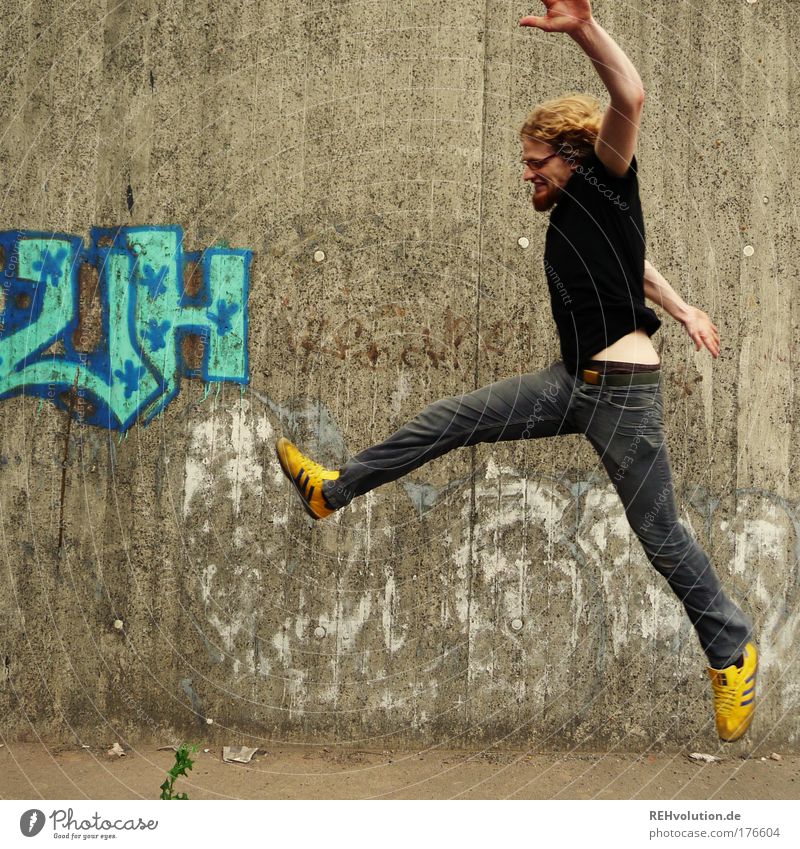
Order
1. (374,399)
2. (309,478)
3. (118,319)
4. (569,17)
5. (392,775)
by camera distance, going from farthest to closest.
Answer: (118,319) < (374,399) < (392,775) < (309,478) < (569,17)

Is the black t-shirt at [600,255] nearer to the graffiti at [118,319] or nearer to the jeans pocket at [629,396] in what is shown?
the jeans pocket at [629,396]

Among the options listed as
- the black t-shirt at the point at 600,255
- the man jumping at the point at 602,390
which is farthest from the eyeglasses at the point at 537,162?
the black t-shirt at the point at 600,255

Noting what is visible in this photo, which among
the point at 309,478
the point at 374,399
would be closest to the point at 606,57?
the point at 309,478

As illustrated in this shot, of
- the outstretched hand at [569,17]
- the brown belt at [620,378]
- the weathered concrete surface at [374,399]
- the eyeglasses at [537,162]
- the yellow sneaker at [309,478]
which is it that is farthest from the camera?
the weathered concrete surface at [374,399]

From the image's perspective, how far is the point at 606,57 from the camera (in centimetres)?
349

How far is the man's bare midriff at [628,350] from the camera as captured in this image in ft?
13.2

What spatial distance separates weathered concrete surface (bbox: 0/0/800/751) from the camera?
6051 millimetres

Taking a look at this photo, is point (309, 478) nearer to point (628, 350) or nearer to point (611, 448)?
point (611, 448)

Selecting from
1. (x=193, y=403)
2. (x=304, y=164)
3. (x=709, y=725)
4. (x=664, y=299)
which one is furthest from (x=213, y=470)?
(x=709, y=725)

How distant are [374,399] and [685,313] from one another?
2369mm

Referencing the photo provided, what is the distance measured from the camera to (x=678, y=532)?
4.06 m
